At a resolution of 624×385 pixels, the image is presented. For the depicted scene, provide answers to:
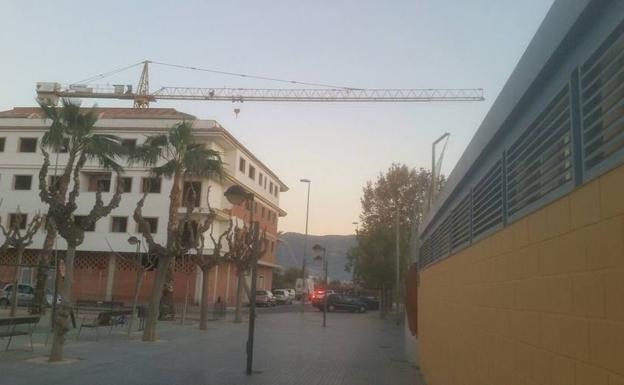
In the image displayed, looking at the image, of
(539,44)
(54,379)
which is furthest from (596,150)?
(54,379)

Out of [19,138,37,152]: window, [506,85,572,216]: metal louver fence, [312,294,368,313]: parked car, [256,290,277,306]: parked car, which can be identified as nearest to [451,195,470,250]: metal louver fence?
[506,85,572,216]: metal louver fence

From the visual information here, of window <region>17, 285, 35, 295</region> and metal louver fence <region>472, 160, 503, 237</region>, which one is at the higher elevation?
metal louver fence <region>472, 160, 503, 237</region>

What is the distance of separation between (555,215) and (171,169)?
1880cm

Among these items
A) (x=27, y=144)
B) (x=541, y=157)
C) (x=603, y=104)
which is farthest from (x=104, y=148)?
(x=27, y=144)

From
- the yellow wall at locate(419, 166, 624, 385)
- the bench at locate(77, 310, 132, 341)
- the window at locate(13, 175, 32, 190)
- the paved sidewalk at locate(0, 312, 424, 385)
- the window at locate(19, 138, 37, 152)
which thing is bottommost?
the paved sidewalk at locate(0, 312, 424, 385)

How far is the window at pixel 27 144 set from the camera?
45906 millimetres

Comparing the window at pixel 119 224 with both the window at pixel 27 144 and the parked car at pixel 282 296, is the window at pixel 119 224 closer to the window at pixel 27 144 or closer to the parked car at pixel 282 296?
the window at pixel 27 144

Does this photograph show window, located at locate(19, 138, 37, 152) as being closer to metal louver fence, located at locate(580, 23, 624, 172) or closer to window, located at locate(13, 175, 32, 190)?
window, located at locate(13, 175, 32, 190)

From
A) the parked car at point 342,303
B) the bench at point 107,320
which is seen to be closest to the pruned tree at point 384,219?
the parked car at point 342,303

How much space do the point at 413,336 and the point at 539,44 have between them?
1303 centimetres

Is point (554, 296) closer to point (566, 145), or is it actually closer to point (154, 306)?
point (566, 145)

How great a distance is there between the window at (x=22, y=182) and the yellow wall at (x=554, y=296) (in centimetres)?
4570

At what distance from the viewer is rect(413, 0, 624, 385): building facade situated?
279 centimetres

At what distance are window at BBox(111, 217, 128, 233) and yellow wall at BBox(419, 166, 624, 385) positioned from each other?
41233 mm
